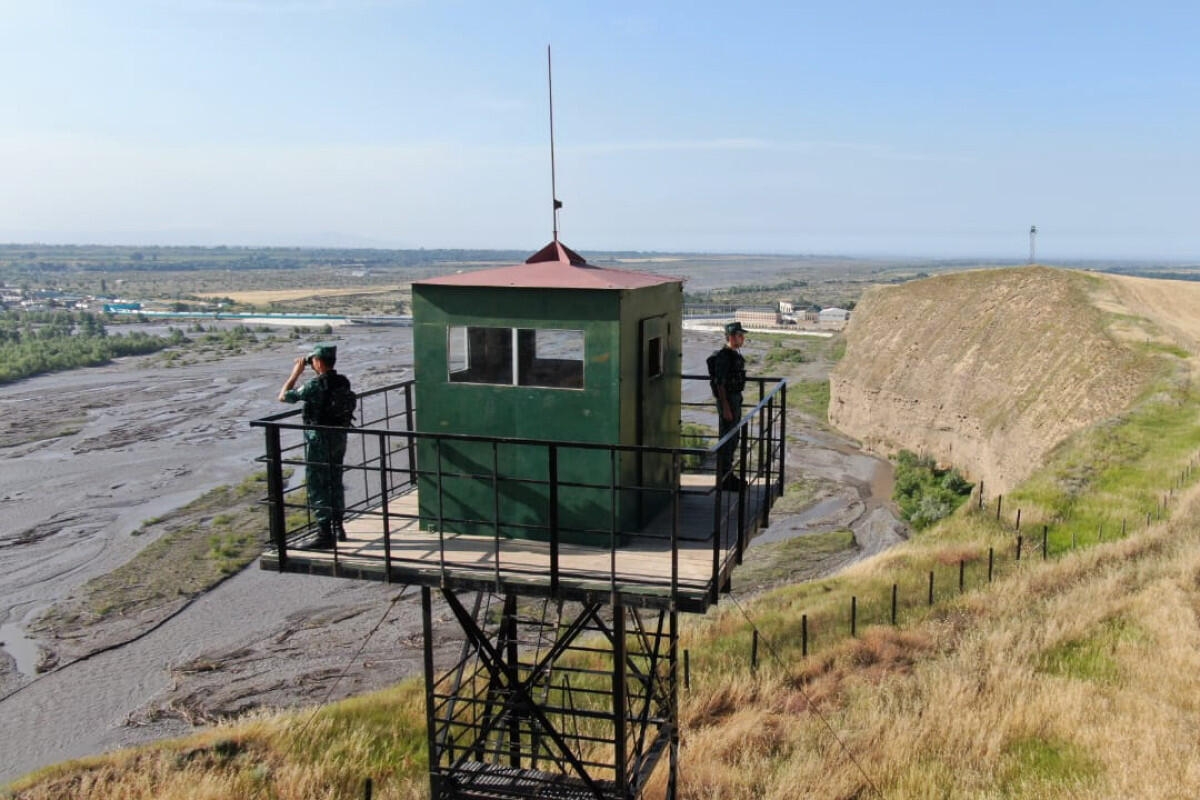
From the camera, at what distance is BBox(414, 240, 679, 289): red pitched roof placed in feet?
26.1

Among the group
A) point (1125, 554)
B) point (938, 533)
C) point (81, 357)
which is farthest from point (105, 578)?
point (81, 357)

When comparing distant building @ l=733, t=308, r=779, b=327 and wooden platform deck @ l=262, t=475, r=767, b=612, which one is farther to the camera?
distant building @ l=733, t=308, r=779, b=327

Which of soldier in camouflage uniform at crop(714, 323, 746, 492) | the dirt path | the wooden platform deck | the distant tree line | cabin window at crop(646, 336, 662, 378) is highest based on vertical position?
cabin window at crop(646, 336, 662, 378)

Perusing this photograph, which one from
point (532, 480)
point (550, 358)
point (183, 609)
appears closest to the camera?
point (532, 480)

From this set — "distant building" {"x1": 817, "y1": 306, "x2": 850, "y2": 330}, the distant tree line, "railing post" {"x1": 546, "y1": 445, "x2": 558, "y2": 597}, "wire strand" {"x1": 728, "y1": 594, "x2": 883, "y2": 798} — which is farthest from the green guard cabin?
"distant building" {"x1": 817, "y1": 306, "x2": 850, "y2": 330}

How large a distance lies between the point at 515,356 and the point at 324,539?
2351 mm

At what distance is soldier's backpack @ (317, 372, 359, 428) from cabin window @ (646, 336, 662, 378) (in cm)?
268

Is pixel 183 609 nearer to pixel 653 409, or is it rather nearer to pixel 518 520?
pixel 518 520

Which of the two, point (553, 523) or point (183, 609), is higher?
point (553, 523)

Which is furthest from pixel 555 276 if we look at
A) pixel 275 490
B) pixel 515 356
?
pixel 275 490

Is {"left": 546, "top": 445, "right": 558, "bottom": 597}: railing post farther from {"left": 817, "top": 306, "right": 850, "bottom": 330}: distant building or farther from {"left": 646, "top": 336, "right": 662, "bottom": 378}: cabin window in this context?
{"left": 817, "top": 306, "right": 850, "bottom": 330}: distant building

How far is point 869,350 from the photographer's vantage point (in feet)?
163

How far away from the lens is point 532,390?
8000 millimetres

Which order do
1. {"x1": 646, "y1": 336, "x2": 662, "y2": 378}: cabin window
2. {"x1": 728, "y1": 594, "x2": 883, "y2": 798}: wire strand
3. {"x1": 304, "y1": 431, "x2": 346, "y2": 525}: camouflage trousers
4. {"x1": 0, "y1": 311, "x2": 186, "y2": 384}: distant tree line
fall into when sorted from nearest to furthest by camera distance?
{"x1": 304, "y1": 431, "x2": 346, "y2": 525}: camouflage trousers → {"x1": 646, "y1": 336, "x2": 662, "y2": 378}: cabin window → {"x1": 728, "y1": 594, "x2": 883, "y2": 798}: wire strand → {"x1": 0, "y1": 311, "x2": 186, "y2": 384}: distant tree line
